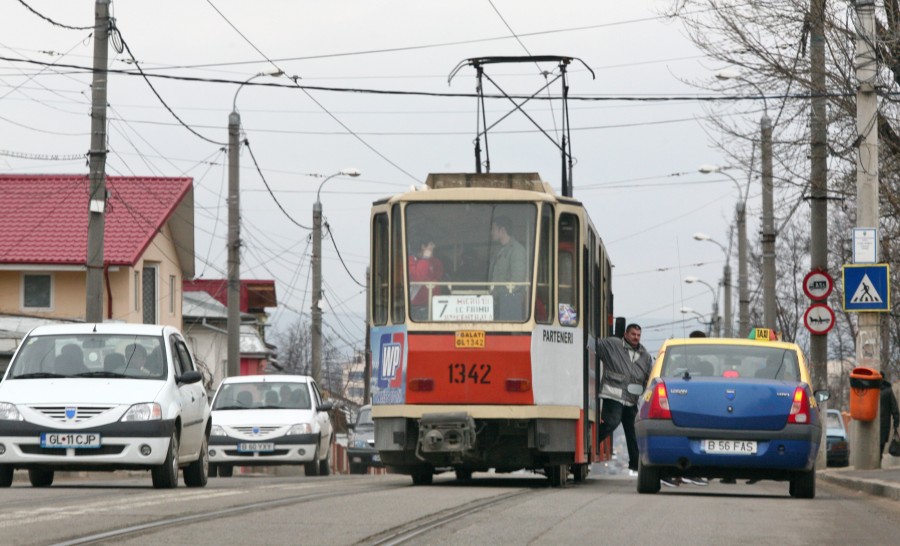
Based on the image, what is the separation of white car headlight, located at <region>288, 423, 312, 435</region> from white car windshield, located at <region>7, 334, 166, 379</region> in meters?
8.85

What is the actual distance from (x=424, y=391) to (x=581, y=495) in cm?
227

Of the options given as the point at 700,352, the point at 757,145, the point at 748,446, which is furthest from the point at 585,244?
the point at 757,145

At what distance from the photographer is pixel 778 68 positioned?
87.0 feet

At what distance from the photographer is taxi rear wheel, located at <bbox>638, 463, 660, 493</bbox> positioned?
1734 cm

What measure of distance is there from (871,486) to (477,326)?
4886 mm

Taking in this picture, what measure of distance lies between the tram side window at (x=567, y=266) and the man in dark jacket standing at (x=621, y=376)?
2.47 metres

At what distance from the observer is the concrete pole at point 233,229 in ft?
118

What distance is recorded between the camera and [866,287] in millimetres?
23031

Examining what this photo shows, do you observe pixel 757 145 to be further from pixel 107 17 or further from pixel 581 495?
pixel 581 495

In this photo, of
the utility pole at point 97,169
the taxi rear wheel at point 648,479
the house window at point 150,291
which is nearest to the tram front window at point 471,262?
the taxi rear wheel at point 648,479

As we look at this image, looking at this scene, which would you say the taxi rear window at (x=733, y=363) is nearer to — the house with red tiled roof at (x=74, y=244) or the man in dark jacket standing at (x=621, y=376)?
the man in dark jacket standing at (x=621, y=376)

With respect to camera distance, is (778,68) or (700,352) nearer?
(700,352)

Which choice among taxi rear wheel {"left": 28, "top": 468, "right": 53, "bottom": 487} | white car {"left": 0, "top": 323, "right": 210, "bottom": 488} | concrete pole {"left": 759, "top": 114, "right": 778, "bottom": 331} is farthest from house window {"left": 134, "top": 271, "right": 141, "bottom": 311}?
white car {"left": 0, "top": 323, "right": 210, "bottom": 488}

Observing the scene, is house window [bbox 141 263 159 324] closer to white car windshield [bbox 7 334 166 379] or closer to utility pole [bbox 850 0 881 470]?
utility pole [bbox 850 0 881 470]
